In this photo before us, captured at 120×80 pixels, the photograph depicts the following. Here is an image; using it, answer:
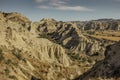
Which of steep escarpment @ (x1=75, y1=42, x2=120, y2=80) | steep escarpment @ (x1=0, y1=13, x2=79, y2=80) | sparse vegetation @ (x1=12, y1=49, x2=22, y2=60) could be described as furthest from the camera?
sparse vegetation @ (x1=12, y1=49, x2=22, y2=60)

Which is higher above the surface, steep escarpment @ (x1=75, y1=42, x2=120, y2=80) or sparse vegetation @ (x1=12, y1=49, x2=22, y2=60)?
steep escarpment @ (x1=75, y1=42, x2=120, y2=80)

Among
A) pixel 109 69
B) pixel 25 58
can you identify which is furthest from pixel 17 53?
pixel 109 69

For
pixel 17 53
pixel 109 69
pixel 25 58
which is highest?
pixel 109 69

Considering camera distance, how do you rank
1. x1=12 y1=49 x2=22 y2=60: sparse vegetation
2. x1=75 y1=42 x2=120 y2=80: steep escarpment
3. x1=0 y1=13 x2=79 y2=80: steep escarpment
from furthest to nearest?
x1=12 y1=49 x2=22 y2=60: sparse vegetation → x1=0 y1=13 x2=79 y2=80: steep escarpment → x1=75 y1=42 x2=120 y2=80: steep escarpment

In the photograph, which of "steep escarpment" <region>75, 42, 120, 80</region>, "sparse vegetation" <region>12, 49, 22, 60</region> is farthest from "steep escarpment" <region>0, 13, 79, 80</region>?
"steep escarpment" <region>75, 42, 120, 80</region>

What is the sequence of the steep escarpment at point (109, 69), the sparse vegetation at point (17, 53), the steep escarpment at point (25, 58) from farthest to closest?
1. the sparse vegetation at point (17, 53)
2. the steep escarpment at point (25, 58)
3. the steep escarpment at point (109, 69)

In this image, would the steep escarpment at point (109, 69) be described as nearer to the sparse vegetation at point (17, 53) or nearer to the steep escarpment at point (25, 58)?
the steep escarpment at point (25, 58)

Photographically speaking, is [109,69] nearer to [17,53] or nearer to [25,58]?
[25,58]

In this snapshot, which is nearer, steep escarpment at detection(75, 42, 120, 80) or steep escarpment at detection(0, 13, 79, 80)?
steep escarpment at detection(75, 42, 120, 80)

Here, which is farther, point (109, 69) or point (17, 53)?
point (17, 53)

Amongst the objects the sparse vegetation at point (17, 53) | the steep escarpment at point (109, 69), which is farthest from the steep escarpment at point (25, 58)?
the steep escarpment at point (109, 69)

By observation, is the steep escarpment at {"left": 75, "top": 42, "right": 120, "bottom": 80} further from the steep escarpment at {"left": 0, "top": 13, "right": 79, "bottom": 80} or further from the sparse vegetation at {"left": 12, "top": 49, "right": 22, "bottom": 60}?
the sparse vegetation at {"left": 12, "top": 49, "right": 22, "bottom": 60}

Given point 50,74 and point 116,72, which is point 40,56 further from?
point 116,72

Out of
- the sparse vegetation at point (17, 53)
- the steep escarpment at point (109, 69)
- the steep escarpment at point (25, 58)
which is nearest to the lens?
the steep escarpment at point (109, 69)
